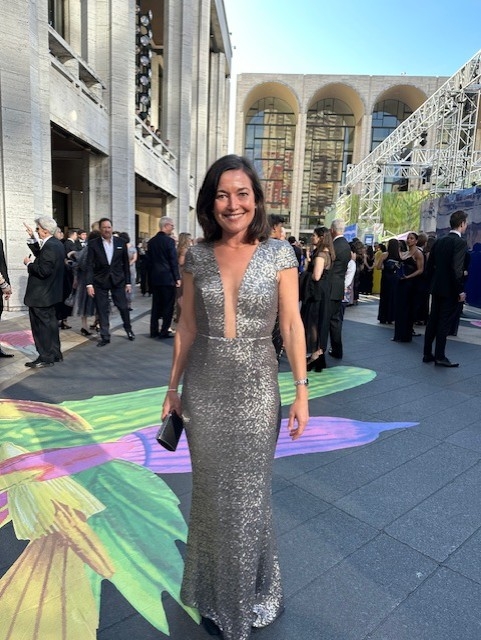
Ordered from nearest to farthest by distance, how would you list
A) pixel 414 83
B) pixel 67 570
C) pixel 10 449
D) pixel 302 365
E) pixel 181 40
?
pixel 302 365 < pixel 67 570 < pixel 10 449 < pixel 181 40 < pixel 414 83

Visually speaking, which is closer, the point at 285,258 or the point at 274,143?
the point at 285,258

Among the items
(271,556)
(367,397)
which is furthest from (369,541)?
(367,397)

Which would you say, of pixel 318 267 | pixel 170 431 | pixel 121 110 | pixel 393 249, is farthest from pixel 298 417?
pixel 121 110

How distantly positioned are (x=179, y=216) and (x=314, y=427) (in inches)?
849

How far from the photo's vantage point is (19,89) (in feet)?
28.8

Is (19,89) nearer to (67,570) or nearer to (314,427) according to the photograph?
(314,427)

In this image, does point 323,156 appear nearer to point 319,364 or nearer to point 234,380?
point 319,364

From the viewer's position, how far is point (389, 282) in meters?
9.98

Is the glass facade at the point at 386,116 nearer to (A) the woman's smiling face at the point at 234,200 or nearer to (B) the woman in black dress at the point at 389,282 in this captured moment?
(B) the woman in black dress at the point at 389,282

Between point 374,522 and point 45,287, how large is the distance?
4.65 m

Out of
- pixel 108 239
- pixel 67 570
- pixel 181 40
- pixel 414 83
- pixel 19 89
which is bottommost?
pixel 67 570

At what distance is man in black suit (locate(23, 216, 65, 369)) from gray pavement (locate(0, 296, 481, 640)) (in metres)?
0.49

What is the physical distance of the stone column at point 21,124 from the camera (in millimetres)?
8625

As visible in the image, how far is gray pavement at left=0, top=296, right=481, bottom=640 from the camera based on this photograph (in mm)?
1961
